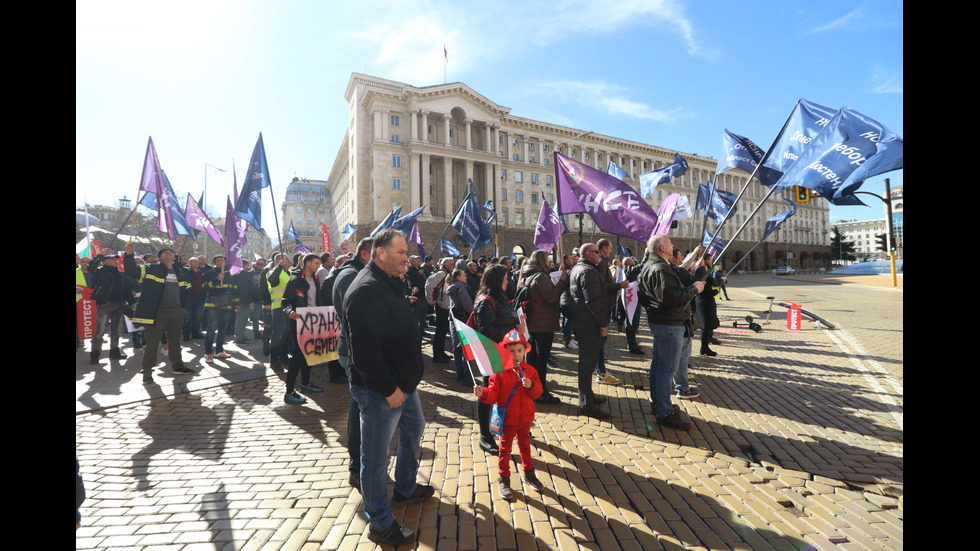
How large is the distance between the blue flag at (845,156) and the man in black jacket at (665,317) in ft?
5.66

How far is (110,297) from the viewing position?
8.30 meters

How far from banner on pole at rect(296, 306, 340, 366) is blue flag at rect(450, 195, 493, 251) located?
296 inches

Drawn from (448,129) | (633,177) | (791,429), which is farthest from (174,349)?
(633,177)

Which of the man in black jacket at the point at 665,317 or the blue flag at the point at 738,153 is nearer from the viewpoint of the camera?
the man in black jacket at the point at 665,317

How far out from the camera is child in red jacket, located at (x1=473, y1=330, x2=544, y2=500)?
3369mm

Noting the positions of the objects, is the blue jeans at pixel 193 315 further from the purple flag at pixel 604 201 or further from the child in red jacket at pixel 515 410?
the child in red jacket at pixel 515 410

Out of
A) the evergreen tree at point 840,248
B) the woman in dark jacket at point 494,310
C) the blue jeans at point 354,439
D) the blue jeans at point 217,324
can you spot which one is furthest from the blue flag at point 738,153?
the evergreen tree at point 840,248

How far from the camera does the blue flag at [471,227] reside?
13250 mm

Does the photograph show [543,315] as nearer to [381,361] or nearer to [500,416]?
[500,416]

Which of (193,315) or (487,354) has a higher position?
(487,354)

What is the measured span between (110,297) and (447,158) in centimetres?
4405

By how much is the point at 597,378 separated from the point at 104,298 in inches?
368

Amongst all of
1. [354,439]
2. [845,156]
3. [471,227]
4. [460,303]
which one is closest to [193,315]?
[471,227]

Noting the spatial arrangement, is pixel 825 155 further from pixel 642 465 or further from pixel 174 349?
pixel 174 349
